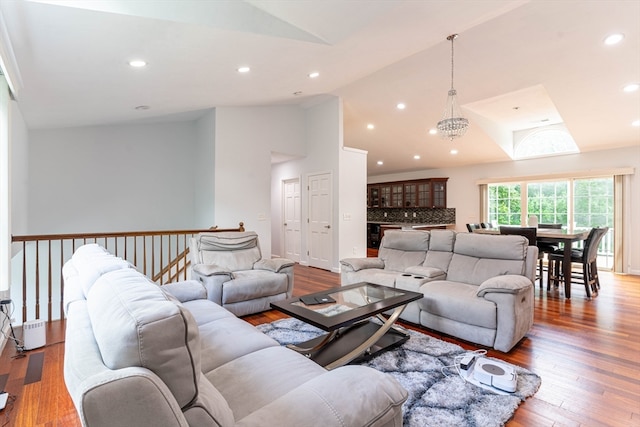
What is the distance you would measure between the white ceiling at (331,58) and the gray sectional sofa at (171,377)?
1.97 meters

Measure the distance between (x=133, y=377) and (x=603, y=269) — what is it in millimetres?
8318

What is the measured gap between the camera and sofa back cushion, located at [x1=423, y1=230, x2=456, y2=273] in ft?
12.2

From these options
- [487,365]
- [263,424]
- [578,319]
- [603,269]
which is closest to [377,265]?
[487,365]

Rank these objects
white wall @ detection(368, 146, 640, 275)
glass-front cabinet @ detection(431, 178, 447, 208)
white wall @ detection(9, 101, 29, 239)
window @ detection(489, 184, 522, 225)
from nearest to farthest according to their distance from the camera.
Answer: white wall @ detection(9, 101, 29, 239)
white wall @ detection(368, 146, 640, 275)
window @ detection(489, 184, 522, 225)
glass-front cabinet @ detection(431, 178, 447, 208)

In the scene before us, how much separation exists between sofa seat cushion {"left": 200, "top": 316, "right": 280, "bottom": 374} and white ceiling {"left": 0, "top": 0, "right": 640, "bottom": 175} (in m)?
2.29

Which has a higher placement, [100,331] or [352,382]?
[100,331]

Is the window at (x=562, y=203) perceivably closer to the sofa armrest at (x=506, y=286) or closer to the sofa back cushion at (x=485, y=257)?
the sofa back cushion at (x=485, y=257)

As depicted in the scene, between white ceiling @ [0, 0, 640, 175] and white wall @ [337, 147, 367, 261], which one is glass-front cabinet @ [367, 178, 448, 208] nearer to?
white ceiling @ [0, 0, 640, 175]

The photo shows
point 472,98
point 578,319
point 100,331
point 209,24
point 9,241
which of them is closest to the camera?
point 100,331

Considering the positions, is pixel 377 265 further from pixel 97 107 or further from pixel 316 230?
pixel 97 107

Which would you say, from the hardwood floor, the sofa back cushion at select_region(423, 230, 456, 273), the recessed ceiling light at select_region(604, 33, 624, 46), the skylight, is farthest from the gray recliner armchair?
the skylight

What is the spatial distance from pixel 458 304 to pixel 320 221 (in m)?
3.91

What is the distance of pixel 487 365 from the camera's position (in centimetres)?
223

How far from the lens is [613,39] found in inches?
146
